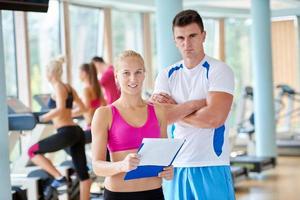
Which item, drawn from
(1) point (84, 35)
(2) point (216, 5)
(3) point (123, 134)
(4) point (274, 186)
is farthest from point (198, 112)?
(2) point (216, 5)

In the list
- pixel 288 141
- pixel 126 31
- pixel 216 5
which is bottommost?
pixel 288 141

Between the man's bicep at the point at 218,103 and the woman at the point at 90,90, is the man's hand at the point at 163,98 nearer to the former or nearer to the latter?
the man's bicep at the point at 218,103

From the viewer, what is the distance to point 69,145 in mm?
5727

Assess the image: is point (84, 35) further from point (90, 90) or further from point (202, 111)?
point (202, 111)

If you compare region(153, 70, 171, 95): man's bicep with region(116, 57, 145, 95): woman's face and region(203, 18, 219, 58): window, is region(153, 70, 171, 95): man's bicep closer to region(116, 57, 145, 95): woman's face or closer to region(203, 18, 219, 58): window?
region(116, 57, 145, 95): woman's face

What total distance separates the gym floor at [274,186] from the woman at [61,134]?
6.36ft

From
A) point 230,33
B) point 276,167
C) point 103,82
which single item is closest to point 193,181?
point 103,82

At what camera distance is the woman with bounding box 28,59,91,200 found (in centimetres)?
560

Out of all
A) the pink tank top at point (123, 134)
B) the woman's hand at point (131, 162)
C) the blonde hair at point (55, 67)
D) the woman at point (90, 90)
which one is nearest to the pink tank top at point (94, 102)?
the woman at point (90, 90)

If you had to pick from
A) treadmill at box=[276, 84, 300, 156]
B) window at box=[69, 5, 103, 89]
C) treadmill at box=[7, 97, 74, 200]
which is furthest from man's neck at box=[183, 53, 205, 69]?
treadmill at box=[276, 84, 300, 156]

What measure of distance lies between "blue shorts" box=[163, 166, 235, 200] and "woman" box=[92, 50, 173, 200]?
0.99ft

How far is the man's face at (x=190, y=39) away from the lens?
2.51m

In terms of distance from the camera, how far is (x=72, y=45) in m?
9.95

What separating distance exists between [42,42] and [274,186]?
4480mm
